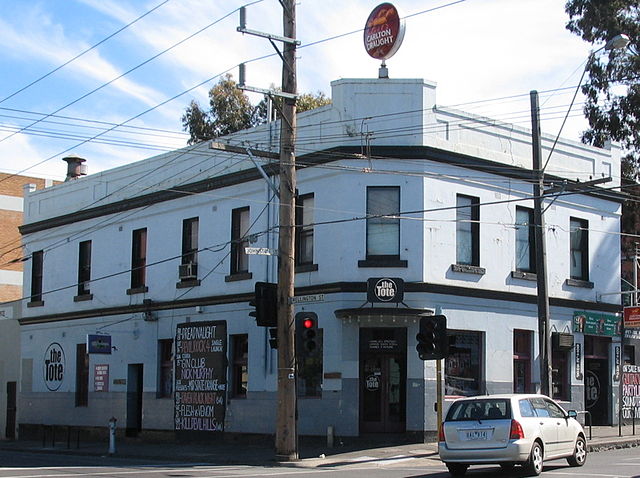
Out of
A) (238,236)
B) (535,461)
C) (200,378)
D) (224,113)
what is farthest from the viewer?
(224,113)

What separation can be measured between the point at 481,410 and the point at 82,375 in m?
21.1

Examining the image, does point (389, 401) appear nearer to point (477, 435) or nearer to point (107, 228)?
point (477, 435)

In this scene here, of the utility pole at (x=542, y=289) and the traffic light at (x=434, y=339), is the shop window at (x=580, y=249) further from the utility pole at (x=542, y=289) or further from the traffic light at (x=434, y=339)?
the traffic light at (x=434, y=339)

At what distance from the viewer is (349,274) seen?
2559cm

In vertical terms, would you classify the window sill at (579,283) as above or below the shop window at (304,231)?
below

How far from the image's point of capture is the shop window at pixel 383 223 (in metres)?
25.8

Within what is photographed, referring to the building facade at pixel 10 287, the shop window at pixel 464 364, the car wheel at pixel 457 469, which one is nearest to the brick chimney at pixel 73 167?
the building facade at pixel 10 287

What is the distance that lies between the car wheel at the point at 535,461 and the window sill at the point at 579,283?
1244 centimetres

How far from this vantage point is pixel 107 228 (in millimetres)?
34750

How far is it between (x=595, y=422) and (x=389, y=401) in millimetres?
8460

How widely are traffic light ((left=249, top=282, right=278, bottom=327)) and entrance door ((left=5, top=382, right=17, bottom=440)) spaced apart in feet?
65.9

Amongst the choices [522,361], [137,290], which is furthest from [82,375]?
[522,361]

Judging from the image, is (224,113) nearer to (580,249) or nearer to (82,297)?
(82,297)

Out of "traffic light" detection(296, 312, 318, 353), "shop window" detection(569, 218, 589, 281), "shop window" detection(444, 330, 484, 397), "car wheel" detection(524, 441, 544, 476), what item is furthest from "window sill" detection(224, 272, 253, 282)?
"car wheel" detection(524, 441, 544, 476)
